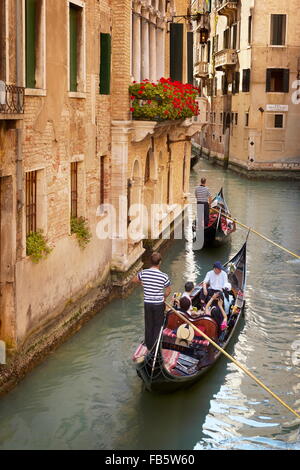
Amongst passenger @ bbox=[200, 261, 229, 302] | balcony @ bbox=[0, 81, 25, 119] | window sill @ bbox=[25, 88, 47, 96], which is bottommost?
passenger @ bbox=[200, 261, 229, 302]

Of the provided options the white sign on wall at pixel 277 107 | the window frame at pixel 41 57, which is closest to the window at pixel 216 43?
the white sign on wall at pixel 277 107

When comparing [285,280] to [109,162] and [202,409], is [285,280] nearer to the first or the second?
[109,162]

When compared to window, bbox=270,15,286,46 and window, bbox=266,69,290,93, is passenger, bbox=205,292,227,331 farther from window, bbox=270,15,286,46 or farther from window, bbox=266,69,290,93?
window, bbox=270,15,286,46

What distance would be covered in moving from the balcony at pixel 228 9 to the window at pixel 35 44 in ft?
75.6

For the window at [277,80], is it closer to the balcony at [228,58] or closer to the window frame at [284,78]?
the window frame at [284,78]

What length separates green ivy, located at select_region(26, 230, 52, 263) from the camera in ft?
23.5

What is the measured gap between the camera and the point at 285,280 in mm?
12008

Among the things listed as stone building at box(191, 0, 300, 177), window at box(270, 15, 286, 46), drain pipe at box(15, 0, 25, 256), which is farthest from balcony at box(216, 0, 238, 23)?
drain pipe at box(15, 0, 25, 256)

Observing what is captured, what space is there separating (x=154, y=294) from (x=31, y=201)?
1.60 m

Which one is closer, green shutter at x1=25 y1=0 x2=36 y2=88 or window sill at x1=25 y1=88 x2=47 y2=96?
window sill at x1=25 y1=88 x2=47 y2=96

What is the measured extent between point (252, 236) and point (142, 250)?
4.57m

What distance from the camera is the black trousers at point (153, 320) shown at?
689cm

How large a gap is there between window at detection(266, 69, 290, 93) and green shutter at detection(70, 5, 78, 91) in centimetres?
1924

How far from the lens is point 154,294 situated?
6852mm
